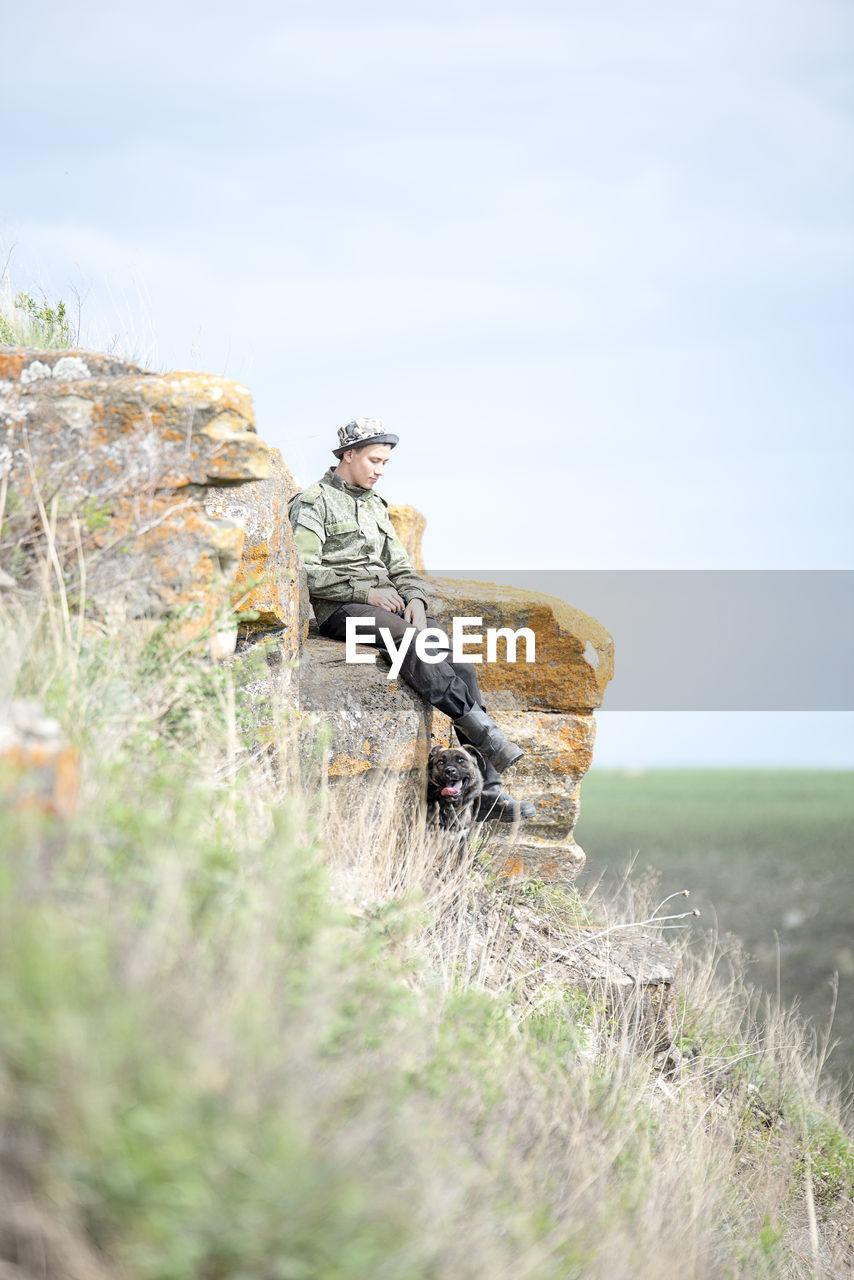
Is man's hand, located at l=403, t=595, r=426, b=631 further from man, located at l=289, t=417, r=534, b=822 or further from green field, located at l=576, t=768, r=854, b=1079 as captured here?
green field, located at l=576, t=768, r=854, b=1079

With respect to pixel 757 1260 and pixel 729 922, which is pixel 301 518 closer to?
pixel 757 1260

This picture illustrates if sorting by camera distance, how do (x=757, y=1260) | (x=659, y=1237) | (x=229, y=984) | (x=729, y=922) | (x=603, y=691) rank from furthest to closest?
(x=729, y=922) < (x=603, y=691) < (x=757, y=1260) < (x=659, y=1237) < (x=229, y=984)

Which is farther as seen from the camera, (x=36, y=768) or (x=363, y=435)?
(x=363, y=435)

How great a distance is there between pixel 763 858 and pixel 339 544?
105ft

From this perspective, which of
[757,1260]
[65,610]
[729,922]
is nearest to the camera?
[65,610]

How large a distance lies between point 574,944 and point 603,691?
6.93ft

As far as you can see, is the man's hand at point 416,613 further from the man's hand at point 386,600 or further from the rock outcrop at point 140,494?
the rock outcrop at point 140,494

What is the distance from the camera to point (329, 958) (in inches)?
99.0

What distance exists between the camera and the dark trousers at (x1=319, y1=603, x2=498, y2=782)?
678cm

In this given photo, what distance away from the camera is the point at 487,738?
700 cm

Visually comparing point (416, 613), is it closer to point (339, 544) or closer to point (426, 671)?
point (426, 671)

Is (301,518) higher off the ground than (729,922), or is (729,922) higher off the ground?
(301,518)

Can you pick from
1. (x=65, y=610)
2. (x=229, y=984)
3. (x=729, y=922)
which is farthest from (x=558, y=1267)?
(x=729, y=922)

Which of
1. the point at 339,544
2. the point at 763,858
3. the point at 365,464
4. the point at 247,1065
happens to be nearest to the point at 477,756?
the point at 339,544
